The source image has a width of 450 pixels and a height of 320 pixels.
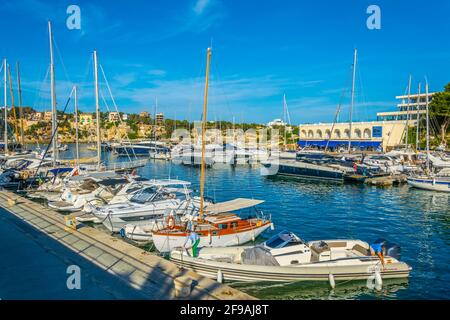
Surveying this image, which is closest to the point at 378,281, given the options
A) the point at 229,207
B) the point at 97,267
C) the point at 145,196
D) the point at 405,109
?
the point at 229,207

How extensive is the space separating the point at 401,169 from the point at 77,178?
42.3 metres

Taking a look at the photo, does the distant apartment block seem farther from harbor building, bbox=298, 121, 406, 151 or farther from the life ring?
the life ring

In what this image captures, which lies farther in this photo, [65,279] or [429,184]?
[429,184]

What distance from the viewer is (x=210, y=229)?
60.6 ft

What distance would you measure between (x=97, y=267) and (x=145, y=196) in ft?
34.0

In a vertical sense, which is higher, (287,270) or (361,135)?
(361,135)

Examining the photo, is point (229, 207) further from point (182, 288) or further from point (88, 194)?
point (88, 194)

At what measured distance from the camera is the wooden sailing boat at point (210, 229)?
17.6 metres

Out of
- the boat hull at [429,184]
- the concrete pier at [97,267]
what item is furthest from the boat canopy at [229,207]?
the boat hull at [429,184]

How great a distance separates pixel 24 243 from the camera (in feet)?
54.2

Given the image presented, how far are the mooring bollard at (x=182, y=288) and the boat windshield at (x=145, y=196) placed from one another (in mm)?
12936

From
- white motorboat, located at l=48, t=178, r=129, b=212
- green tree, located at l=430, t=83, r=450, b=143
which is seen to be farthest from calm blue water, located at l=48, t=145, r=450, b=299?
green tree, located at l=430, t=83, r=450, b=143

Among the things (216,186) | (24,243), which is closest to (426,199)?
(216,186)

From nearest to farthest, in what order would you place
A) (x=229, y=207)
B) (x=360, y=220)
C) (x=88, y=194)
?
(x=229, y=207) < (x=88, y=194) < (x=360, y=220)
